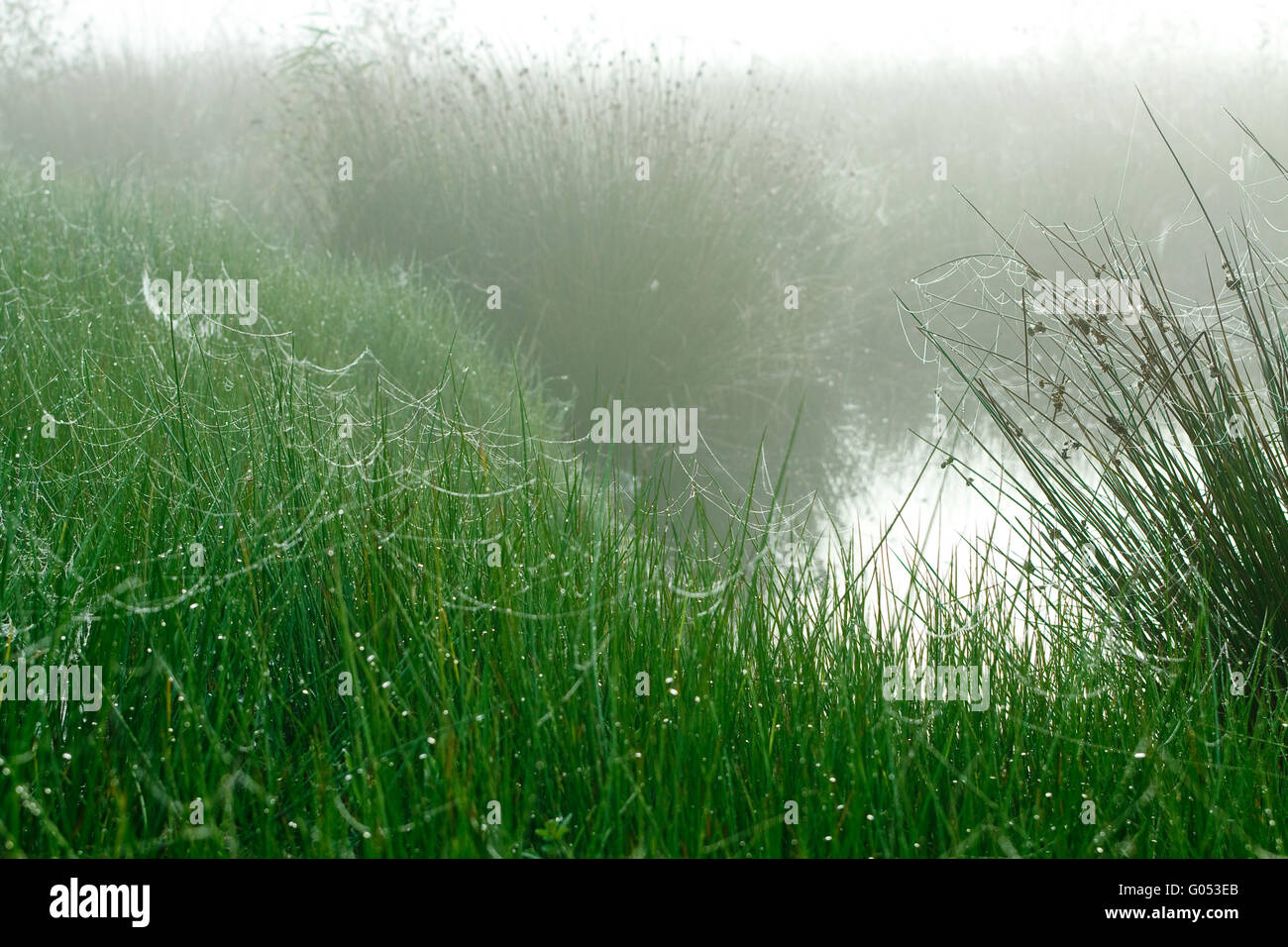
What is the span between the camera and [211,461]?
224 cm

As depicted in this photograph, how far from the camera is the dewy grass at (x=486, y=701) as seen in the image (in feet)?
5.14

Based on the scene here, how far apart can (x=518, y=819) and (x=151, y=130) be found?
12213 millimetres

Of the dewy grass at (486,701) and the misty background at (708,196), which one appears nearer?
the dewy grass at (486,701)

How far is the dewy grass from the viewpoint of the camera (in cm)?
157

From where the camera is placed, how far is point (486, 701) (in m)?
1.71

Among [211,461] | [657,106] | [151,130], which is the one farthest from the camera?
[151,130]

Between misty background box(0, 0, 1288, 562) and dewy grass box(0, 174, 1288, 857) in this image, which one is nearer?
dewy grass box(0, 174, 1288, 857)

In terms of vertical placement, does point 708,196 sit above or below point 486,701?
above

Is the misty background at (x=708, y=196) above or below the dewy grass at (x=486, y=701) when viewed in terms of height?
above

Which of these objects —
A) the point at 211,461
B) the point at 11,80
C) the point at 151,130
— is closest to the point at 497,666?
the point at 211,461

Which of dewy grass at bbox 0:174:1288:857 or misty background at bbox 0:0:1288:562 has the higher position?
misty background at bbox 0:0:1288:562

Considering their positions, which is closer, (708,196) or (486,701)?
(486,701)
